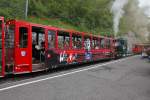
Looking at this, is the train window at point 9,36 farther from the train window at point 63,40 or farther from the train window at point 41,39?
the train window at point 63,40

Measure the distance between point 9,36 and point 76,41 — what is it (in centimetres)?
739

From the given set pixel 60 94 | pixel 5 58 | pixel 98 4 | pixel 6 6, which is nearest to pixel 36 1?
pixel 6 6

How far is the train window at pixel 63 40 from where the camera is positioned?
16500 mm

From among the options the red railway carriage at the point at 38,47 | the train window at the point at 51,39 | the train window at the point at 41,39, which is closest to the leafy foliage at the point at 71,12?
the red railway carriage at the point at 38,47

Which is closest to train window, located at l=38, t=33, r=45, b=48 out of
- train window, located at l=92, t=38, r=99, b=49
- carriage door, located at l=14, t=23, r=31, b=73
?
carriage door, located at l=14, t=23, r=31, b=73

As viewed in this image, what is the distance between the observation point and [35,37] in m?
14.4

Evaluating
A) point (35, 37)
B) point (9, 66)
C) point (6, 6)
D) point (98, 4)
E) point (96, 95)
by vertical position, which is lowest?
point (96, 95)

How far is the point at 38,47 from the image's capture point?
1480 centimetres

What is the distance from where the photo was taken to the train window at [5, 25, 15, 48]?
12.2 metres

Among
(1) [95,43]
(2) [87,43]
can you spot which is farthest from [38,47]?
(1) [95,43]

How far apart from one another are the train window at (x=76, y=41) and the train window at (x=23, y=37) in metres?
5.67

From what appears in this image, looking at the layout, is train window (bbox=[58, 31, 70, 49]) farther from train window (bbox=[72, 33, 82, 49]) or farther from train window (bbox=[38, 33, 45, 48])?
train window (bbox=[38, 33, 45, 48])

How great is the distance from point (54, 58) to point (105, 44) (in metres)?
11.9

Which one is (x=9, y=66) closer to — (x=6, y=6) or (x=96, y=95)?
(x=96, y=95)
